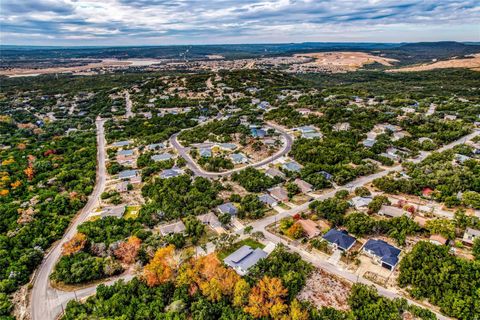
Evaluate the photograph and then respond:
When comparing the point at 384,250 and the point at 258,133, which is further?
the point at 258,133

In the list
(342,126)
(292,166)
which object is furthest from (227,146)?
(342,126)

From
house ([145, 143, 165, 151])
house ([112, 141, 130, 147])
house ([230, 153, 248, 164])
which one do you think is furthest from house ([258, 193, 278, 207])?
house ([112, 141, 130, 147])

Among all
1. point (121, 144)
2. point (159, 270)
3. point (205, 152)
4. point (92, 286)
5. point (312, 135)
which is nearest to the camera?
point (159, 270)

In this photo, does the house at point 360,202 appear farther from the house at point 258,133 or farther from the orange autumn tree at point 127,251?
the house at point 258,133

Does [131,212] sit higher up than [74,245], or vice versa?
[74,245]

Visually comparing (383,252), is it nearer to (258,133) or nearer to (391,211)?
(391,211)

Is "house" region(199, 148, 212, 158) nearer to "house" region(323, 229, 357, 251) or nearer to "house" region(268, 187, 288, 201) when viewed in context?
"house" region(268, 187, 288, 201)

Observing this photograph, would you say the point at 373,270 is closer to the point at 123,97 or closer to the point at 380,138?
the point at 380,138

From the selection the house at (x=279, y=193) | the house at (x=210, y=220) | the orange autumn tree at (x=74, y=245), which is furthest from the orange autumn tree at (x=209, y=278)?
the house at (x=279, y=193)
